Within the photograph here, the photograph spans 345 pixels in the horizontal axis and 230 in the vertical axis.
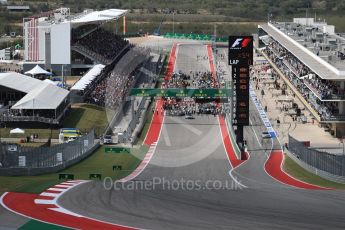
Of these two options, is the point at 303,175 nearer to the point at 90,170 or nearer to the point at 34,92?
the point at 90,170

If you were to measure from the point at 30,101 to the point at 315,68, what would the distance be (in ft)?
91.6

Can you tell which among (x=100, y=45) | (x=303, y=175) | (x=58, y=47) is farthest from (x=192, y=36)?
(x=303, y=175)

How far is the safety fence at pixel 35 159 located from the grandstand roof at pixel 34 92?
Answer: 14548 mm

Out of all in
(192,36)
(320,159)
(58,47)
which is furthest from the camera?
(192,36)

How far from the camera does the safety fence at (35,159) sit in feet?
152

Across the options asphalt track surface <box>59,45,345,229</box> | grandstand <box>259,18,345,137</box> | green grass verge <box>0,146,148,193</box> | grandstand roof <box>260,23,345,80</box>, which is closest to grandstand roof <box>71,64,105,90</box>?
green grass verge <box>0,146,148,193</box>

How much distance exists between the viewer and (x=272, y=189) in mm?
42281

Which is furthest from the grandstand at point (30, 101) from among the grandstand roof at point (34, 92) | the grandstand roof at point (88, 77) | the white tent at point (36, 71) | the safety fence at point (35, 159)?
the safety fence at point (35, 159)

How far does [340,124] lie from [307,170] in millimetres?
18148

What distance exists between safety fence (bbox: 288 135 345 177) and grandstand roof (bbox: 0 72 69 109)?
22.1 meters

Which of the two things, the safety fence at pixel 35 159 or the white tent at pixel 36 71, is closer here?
the safety fence at pixel 35 159

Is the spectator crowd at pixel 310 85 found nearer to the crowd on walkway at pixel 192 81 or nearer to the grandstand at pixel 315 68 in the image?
the grandstand at pixel 315 68

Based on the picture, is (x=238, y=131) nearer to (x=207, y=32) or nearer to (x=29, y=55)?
(x=29, y=55)

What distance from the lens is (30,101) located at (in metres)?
68.6
